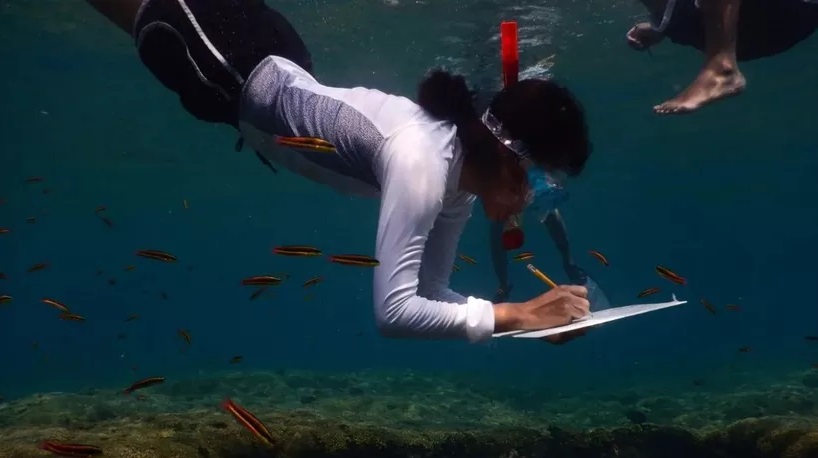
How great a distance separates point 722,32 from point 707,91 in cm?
53

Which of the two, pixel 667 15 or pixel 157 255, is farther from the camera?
pixel 157 255

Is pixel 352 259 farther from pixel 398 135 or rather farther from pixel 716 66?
pixel 716 66

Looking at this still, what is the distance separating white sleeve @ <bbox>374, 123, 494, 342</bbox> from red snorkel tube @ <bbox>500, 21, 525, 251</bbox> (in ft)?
1.49

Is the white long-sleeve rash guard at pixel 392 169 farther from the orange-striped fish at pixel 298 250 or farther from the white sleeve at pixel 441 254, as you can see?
the orange-striped fish at pixel 298 250

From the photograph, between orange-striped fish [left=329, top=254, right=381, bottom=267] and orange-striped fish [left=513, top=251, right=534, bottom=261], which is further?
orange-striped fish [left=513, top=251, right=534, bottom=261]

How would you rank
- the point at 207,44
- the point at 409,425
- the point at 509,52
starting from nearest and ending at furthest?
the point at 509,52, the point at 207,44, the point at 409,425

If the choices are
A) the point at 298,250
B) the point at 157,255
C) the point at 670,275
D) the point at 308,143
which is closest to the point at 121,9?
the point at 308,143

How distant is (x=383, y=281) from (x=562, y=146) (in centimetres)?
117

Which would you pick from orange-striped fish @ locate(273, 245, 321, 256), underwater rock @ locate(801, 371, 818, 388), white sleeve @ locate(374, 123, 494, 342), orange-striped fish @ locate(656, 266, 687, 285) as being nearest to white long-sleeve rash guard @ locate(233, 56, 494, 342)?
white sleeve @ locate(374, 123, 494, 342)

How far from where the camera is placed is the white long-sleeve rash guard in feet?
9.16

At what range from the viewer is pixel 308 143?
11.7 ft

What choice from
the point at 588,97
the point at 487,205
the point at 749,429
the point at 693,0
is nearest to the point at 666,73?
the point at 588,97

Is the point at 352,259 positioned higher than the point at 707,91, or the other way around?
the point at 707,91

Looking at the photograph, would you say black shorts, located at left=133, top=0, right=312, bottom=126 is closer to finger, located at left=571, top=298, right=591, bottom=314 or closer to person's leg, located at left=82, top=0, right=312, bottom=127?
person's leg, located at left=82, top=0, right=312, bottom=127
